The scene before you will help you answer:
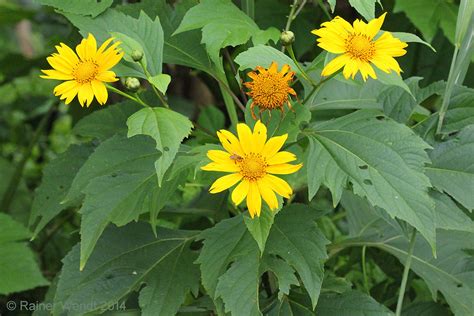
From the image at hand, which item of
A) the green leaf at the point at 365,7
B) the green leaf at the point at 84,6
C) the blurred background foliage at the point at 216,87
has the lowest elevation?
the blurred background foliage at the point at 216,87

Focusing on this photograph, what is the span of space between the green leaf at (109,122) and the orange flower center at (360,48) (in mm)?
622

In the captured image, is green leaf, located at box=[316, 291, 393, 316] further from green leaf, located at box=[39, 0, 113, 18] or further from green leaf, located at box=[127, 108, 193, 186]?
green leaf, located at box=[39, 0, 113, 18]

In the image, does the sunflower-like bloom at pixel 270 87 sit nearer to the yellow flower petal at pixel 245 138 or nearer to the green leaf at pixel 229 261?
the yellow flower petal at pixel 245 138

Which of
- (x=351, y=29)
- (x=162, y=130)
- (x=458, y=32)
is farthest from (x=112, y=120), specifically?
(x=458, y=32)

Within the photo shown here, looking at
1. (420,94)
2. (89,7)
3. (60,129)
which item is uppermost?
(89,7)

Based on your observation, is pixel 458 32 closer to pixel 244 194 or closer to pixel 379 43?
pixel 379 43

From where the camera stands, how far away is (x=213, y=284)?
1205 mm

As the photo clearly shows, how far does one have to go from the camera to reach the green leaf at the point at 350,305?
127 centimetres

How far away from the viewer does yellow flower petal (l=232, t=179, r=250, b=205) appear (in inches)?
41.4

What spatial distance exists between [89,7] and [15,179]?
1.05 metres

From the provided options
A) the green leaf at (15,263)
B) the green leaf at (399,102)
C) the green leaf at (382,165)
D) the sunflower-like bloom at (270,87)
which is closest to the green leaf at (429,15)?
the green leaf at (399,102)

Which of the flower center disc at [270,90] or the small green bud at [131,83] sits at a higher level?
the flower center disc at [270,90]

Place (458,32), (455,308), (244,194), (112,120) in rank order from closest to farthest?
(244,194) → (458,32) → (455,308) → (112,120)

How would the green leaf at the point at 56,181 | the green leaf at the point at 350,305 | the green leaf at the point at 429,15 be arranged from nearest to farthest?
the green leaf at the point at 350,305 → the green leaf at the point at 56,181 → the green leaf at the point at 429,15
